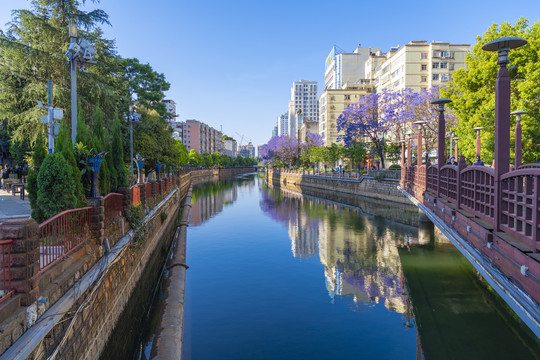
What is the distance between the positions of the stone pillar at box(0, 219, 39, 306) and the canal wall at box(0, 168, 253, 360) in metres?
0.06

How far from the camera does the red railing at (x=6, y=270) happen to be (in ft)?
15.1

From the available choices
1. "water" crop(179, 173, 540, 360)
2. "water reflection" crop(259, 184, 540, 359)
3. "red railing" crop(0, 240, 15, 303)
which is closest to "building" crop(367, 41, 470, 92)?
"water reflection" crop(259, 184, 540, 359)

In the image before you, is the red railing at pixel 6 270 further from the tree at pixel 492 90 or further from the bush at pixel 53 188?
the tree at pixel 492 90

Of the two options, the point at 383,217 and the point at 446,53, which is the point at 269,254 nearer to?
the point at 383,217

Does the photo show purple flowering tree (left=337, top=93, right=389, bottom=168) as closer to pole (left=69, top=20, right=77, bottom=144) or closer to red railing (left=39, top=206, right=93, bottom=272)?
pole (left=69, top=20, right=77, bottom=144)

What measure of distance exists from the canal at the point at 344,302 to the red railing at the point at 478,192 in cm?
335

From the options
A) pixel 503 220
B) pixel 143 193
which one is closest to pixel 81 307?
pixel 503 220

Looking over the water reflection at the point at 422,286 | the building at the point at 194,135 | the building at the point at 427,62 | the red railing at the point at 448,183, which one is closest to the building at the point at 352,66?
the building at the point at 427,62

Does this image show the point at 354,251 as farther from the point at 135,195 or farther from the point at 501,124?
the point at 501,124

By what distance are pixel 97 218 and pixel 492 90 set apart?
921 inches

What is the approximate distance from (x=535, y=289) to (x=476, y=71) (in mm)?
21201

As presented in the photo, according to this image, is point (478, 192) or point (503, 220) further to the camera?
point (478, 192)

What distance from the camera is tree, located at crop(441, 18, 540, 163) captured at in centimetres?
1870

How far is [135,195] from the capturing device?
13547 millimetres
